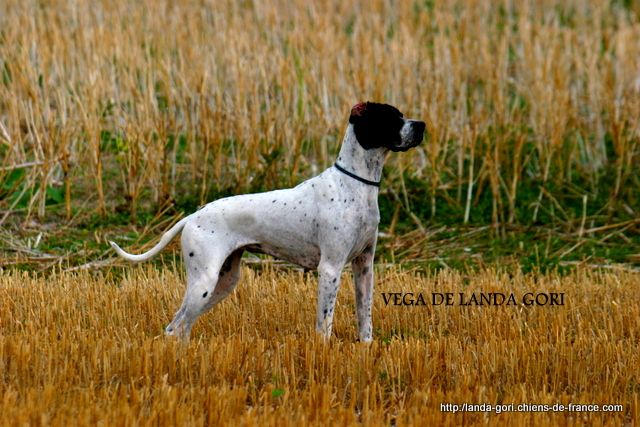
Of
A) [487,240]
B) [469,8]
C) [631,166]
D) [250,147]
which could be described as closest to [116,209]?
[250,147]

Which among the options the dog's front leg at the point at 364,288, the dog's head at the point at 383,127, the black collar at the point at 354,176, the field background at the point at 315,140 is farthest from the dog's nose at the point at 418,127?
the field background at the point at 315,140

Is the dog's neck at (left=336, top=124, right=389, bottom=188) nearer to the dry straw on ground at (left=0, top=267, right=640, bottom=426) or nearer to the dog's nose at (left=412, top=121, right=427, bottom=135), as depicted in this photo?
the dog's nose at (left=412, top=121, right=427, bottom=135)

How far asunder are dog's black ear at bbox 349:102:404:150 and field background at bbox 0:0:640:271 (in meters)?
3.46

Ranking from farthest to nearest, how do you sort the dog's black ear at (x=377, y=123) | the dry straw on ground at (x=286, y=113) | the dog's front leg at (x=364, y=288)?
1. the dry straw on ground at (x=286, y=113)
2. the dog's front leg at (x=364, y=288)
3. the dog's black ear at (x=377, y=123)

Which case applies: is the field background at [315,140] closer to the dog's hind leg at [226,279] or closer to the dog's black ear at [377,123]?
the dog's hind leg at [226,279]

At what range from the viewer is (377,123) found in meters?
6.04

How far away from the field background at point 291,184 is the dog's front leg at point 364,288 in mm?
182

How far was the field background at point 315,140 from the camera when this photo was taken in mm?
9961

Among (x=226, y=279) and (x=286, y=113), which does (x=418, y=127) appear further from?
(x=286, y=113)

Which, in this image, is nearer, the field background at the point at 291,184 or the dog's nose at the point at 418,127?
the field background at the point at 291,184

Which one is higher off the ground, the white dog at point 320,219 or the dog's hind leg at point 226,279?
the white dog at point 320,219

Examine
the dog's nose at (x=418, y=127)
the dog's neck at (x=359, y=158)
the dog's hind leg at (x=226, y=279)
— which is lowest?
the dog's hind leg at (x=226, y=279)

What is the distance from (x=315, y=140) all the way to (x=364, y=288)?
16.0 ft

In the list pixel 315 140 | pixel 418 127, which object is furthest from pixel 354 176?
pixel 315 140
